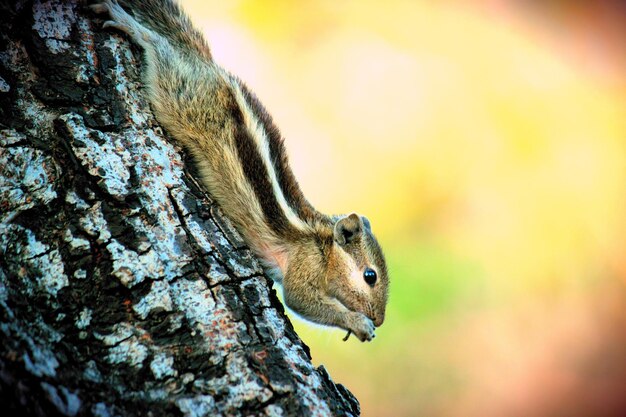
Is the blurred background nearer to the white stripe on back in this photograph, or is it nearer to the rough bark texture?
the white stripe on back

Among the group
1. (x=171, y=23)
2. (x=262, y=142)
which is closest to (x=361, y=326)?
(x=262, y=142)

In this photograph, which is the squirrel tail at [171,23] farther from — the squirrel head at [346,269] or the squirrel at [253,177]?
the squirrel head at [346,269]

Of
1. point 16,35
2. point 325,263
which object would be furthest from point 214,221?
point 325,263

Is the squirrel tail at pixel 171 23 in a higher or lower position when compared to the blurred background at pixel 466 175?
lower

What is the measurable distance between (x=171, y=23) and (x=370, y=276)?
1957 mm

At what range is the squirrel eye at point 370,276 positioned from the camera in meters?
3.86

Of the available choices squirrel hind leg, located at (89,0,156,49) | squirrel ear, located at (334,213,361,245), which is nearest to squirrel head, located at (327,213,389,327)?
squirrel ear, located at (334,213,361,245)

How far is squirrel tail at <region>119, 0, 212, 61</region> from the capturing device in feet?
11.6

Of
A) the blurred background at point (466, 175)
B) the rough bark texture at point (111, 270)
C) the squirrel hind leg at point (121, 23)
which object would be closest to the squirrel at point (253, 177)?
the squirrel hind leg at point (121, 23)

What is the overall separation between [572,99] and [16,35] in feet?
20.8

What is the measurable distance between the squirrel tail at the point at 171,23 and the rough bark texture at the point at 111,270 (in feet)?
2.82

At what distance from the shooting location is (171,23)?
3.66m

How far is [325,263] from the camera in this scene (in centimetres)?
382

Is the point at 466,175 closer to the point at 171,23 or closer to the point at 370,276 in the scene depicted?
the point at 370,276
